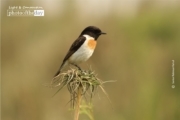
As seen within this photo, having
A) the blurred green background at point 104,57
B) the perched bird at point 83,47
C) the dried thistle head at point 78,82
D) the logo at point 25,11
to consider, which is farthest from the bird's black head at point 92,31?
the dried thistle head at point 78,82

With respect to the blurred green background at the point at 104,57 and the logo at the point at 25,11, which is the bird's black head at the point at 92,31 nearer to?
the blurred green background at the point at 104,57

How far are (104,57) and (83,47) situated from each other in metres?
0.74

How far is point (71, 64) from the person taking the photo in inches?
124

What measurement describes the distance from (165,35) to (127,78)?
52 centimetres

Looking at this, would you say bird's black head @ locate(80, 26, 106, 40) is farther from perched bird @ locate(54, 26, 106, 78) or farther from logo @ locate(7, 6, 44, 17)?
logo @ locate(7, 6, 44, 17)

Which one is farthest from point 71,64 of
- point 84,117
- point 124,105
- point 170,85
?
point 170,85

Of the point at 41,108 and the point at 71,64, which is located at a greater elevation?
the point at 71,64

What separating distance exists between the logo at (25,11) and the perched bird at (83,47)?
87 cm

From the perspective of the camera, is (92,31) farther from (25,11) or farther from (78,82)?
(78,82)

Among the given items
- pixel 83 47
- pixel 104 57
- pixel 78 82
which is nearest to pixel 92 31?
pixel 83 47

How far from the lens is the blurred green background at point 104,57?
11.3 feet

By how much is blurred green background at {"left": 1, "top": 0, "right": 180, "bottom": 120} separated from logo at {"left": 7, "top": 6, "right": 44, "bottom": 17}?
0.04 meters

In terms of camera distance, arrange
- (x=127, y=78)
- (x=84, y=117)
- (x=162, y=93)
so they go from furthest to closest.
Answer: (x=127, y=78), (x=162, y=93), (x=84, y=117)

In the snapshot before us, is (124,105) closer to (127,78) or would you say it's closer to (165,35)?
(127,78)
